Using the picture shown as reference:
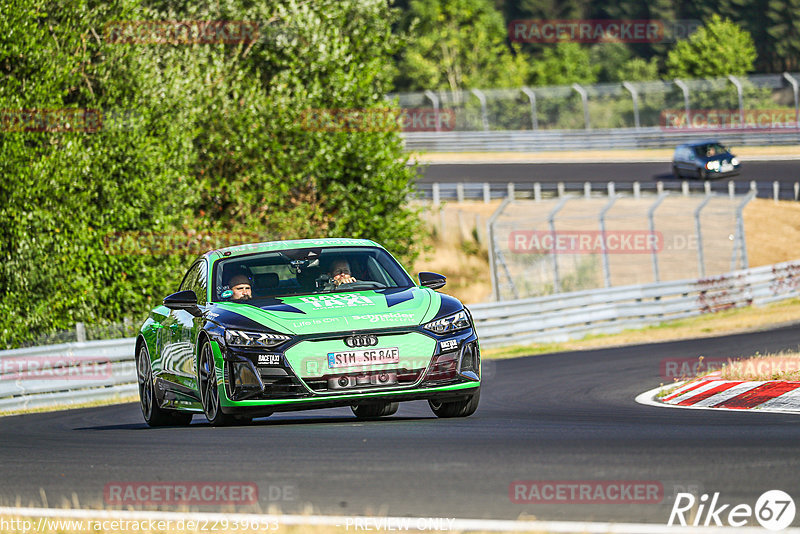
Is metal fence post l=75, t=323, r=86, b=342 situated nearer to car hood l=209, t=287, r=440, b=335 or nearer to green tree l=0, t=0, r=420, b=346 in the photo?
green tree l=0, t=0, r=420, b=346

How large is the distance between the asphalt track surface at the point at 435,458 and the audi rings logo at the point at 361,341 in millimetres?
611

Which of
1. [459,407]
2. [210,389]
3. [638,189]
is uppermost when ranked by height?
[210,389]

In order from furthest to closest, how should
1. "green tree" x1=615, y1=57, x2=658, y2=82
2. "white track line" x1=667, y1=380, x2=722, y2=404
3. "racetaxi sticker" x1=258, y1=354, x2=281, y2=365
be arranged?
"green tree" x1=615, y1=57, x2=658, y2=82 < "white track line" x1=667, y1=380, x2=722, y2=404 < "racetaxi sticker" x1=258, y1=354, x2=281, y2=365

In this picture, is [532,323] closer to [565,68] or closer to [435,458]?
[435,458]

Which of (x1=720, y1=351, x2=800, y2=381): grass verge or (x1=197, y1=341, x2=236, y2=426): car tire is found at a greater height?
(x1=197, y1=341, x2=236, y2=426): car tire

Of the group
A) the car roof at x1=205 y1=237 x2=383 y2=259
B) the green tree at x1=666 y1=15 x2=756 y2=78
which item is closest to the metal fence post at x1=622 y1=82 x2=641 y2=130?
the green tree at x1=666 y1=15 x2=756 y2=78

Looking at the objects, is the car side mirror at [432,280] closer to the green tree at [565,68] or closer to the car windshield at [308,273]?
the car windshield at [308,273]

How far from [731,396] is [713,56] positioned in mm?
82410

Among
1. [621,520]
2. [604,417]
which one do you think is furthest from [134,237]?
[621,520]

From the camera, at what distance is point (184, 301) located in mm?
9891

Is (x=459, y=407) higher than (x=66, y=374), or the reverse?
(x=459, y=407)

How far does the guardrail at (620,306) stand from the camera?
2520 cm

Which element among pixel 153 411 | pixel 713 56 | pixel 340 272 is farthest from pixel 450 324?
pixel 713 56

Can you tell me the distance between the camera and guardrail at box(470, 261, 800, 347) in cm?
2520
